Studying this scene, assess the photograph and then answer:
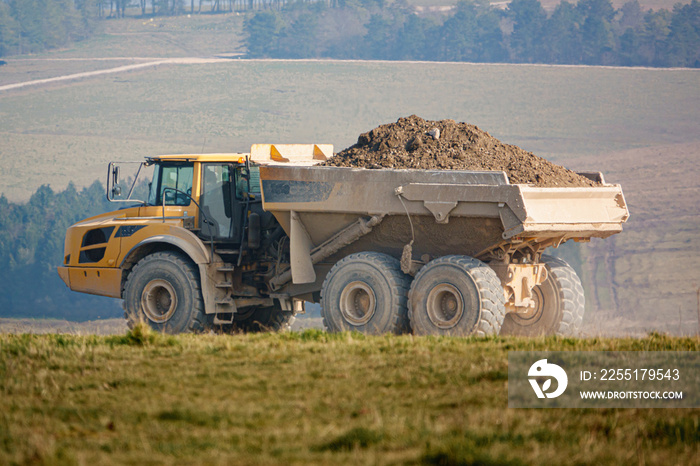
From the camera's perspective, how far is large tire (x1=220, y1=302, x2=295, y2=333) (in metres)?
14.2

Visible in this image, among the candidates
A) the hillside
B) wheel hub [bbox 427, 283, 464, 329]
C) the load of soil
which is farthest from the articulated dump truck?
the hillside

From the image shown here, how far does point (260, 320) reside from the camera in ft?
48.0

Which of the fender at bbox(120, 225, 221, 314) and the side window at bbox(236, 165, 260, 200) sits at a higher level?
the side window at bbox(236, 165, 260, 200)

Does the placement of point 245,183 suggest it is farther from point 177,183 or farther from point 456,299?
point 456,299

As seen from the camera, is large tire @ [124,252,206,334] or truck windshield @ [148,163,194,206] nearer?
large tire @ [124,252,206,334]

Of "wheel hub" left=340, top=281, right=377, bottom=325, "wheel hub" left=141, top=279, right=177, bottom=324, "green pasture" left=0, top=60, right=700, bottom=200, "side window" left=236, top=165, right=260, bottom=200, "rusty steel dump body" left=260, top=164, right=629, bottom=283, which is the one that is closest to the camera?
"rusty steel dump body" left=260, top=164, right=629, bottom=283

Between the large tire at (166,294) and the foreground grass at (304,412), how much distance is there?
10.7 ft

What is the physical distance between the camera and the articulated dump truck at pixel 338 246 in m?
10.9

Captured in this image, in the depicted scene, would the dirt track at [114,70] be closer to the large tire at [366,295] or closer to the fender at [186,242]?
the fender at [186,242]

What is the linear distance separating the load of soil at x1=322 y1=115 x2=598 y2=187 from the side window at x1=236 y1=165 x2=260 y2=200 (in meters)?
1.40

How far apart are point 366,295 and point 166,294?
3.21 metres

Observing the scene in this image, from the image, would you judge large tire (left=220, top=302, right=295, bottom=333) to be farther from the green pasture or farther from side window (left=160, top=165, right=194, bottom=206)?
the green pasture

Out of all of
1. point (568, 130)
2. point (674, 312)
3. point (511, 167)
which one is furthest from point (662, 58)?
point (511, 167)

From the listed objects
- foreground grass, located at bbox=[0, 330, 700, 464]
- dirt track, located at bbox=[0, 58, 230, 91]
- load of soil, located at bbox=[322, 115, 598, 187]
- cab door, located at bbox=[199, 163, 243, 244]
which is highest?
dirt track, located at bbox=[0, 58, 230, 91]
